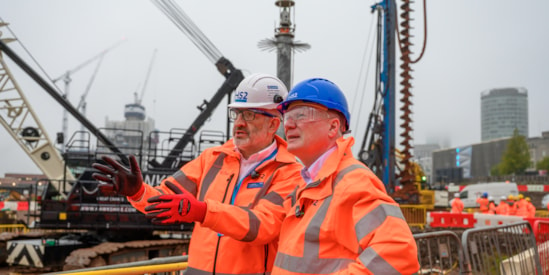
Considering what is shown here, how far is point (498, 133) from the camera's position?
182125 mm

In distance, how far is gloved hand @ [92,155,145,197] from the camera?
2.63 meters

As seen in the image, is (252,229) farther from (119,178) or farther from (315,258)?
(119,178)

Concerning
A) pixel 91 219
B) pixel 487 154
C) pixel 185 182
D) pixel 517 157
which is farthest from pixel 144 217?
pixel 487 154

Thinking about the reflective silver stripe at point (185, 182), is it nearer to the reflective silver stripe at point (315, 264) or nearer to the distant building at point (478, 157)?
the reflective silver stripe at point (315, 264)

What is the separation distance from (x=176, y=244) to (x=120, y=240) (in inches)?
50.8

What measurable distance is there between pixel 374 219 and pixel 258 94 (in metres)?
1.29

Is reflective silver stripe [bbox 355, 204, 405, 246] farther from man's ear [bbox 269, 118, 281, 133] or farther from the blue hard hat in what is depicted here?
man's ear [bbox 269, 118, 281, 133]

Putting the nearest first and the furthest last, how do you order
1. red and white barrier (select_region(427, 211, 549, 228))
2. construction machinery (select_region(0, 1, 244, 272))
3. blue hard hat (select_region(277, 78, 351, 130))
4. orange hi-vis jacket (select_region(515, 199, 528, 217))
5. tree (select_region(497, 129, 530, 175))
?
1. blue hard hat (select_region(277, 78, 351, 130))
2. construction machinery (select_region(0, 1, 244, 272))
3. red and white barrier (select_region(427, 211, 549, 228))
4. orange hi-vis jacket (select_region(515, 199, 528, 217))
5. tree (select_region(497, 129, 530, 175))

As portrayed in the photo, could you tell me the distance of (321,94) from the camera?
2309 millimetres

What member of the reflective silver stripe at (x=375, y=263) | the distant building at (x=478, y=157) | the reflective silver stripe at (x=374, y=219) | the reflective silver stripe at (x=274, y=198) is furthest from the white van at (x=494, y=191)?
the distant building at (x=478, y=157)

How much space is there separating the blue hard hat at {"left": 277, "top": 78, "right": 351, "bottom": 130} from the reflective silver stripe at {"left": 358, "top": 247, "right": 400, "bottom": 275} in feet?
2.44

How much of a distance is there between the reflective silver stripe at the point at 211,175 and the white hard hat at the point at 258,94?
12.9 inches

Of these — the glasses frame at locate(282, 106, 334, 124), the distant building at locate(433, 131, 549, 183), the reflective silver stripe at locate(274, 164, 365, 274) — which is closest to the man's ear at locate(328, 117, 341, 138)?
the glasses frame at locate(282, 106, 334, 124)

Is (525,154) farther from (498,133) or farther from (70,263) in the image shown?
(498,133)
